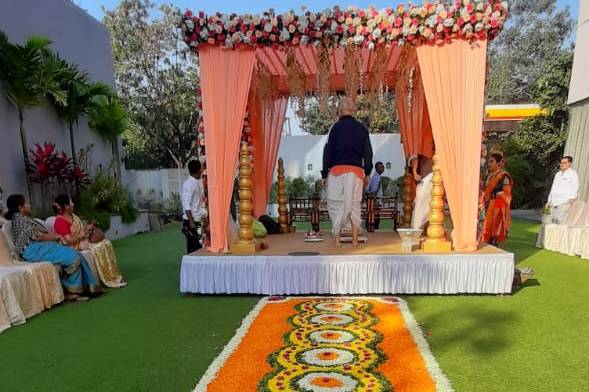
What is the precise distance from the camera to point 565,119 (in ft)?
38.0

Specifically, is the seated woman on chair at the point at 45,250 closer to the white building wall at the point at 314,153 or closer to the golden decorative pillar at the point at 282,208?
the golden decorative pillar at the point at 282,208

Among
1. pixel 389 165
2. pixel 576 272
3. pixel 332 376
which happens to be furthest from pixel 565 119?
pixel 332 376

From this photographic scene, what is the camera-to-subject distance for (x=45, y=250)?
167 inches

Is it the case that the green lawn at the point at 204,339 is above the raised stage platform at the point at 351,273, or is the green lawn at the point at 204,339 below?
below

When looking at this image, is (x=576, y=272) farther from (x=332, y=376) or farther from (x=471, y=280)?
(x=332, y=376)

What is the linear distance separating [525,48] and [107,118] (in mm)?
25698

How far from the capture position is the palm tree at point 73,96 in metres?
7.23

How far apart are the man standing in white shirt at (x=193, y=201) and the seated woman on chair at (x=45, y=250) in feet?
3.95

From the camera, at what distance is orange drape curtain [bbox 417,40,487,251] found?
4.19 m

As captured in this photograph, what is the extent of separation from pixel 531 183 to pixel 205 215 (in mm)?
11257

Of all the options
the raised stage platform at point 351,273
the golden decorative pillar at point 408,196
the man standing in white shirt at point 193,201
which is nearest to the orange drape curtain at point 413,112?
the golden decorative pillar at point 408,196

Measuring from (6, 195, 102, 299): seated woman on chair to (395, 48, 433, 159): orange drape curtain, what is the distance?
4.82 metres

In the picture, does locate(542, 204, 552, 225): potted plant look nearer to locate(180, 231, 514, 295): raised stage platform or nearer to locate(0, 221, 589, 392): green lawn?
locate(0, 221, 589, 392): green lawn

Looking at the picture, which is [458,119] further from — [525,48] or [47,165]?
[525,48]
